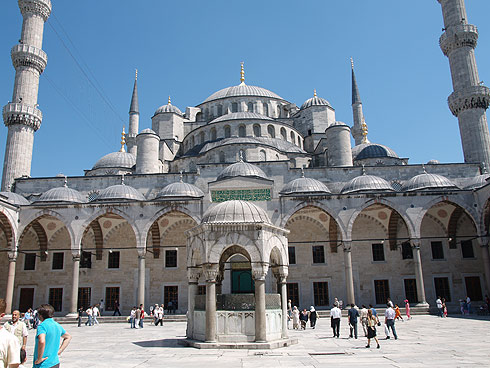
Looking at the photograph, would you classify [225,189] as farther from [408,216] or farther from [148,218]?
[408,216]

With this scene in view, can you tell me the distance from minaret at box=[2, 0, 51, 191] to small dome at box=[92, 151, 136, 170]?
4431mm

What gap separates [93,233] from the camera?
66.3ft

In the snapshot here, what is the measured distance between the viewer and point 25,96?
70.4ft

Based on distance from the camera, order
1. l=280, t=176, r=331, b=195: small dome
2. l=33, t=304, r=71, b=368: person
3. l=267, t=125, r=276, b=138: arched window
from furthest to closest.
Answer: l=267, t=125, r=276, b=138: arched window, l=280, t=176, r=331, b=195: small dome, l=33, t=304, r=71, b=368: person

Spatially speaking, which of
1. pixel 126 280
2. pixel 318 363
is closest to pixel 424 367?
pixel 318 363

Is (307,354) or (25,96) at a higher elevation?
(25,96)

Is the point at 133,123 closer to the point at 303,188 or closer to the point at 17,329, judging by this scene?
the point at 303,188

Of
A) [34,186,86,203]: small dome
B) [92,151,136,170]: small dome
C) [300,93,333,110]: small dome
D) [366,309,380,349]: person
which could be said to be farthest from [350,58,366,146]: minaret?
[366,309,380,349]: person

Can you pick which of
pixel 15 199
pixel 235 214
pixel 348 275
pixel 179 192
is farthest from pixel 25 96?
pixel 348 275

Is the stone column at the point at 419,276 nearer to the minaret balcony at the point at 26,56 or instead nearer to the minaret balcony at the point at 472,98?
the minaret balcony at the point at 472,98

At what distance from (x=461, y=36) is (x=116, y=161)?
20.3m

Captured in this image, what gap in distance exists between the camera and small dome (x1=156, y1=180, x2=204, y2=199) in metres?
18.2

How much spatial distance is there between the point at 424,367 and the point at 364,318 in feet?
10.7

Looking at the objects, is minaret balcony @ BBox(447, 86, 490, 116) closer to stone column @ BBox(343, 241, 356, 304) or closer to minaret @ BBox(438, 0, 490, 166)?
minaret @ BBox(438, 0, 490, 166)
